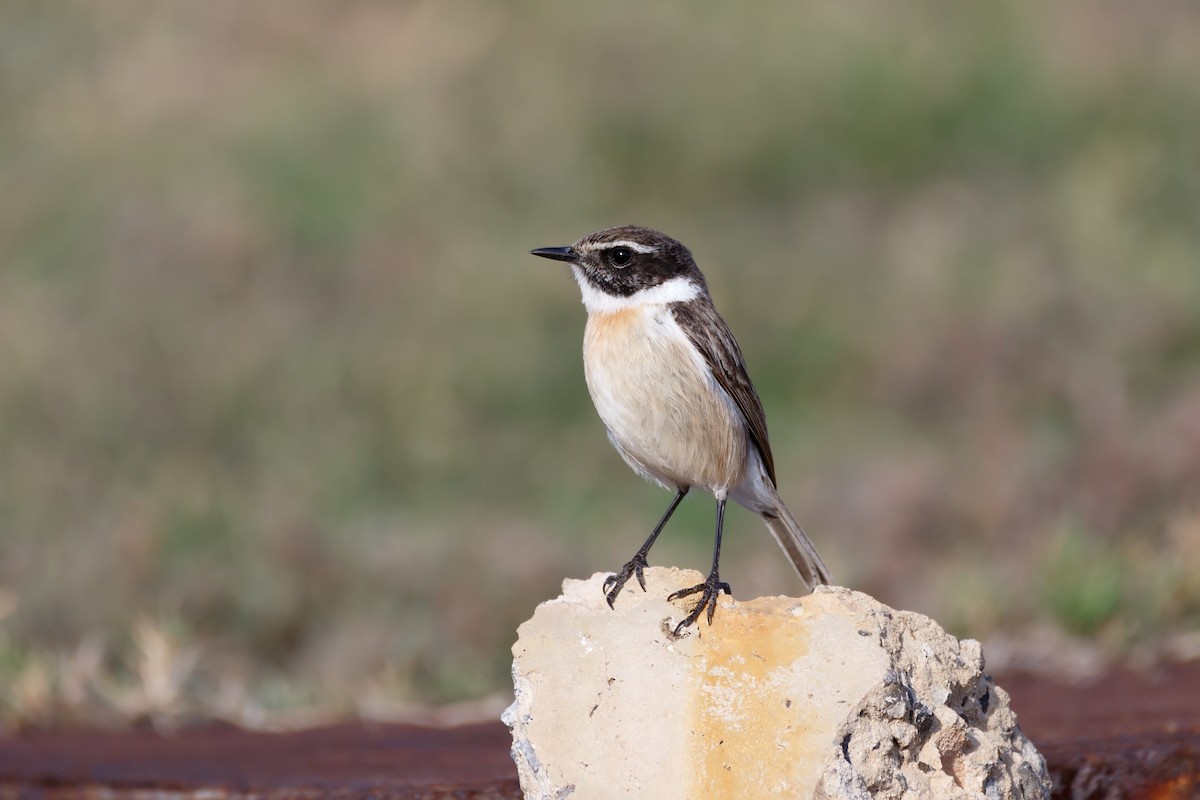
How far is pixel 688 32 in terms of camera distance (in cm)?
1792

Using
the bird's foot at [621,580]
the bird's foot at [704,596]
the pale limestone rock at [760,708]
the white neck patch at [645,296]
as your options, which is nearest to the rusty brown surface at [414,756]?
the pale limestone rock at [760,708]

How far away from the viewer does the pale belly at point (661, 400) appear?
243 inches

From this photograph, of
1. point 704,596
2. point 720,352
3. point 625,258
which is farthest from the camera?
point 625,258

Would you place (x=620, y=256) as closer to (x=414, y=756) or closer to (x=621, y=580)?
(x=621, y=580)

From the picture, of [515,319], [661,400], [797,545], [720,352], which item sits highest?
[515,319]

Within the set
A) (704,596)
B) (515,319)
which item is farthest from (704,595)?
(515,319)

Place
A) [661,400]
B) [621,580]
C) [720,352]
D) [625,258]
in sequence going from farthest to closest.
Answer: [625,258] < [720,352] < [661,400] < [621,580]

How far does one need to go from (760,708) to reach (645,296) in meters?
2.18

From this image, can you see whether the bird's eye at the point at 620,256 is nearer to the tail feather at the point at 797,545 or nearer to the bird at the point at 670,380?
the bird at the point at 670,380

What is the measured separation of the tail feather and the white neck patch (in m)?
0.92

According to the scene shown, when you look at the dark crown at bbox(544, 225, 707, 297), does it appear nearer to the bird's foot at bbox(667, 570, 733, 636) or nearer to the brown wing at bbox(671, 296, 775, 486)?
the brown wing at bbox(671, 296, 775, 486)

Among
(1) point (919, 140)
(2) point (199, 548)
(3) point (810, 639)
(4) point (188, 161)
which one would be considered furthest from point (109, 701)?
(1) point (919, 140)

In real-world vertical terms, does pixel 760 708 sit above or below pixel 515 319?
below

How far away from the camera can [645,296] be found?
6527 mm
